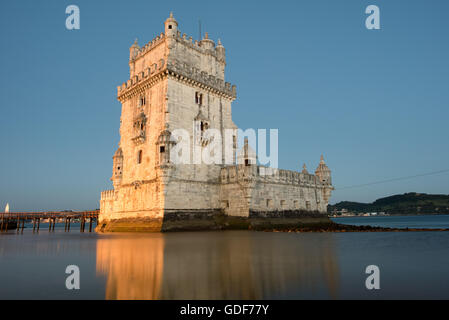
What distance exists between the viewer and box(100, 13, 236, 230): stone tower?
87.9ft

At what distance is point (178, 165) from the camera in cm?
2741

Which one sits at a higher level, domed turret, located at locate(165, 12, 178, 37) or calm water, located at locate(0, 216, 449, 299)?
domed turret, located at locate(165, 12, 178, 37)

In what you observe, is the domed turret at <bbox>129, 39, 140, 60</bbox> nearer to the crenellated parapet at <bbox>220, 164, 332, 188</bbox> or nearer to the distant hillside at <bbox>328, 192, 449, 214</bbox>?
the crenellated parapet at <bbox>220, 164, 332, 188</bbox>

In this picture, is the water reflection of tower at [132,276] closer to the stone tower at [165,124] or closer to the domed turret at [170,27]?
the stone tower at [165,124]

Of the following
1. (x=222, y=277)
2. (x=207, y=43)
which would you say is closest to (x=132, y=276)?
(x=222, y=277)

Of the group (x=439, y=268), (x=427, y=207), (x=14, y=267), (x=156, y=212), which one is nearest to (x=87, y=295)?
(x=14, y=267)

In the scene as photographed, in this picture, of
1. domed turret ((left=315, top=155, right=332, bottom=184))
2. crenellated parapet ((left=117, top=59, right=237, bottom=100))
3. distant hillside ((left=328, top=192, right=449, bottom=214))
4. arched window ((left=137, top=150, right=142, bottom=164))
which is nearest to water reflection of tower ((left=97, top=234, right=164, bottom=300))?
arched window ((left=137, top=150, right=142, bottom=164))

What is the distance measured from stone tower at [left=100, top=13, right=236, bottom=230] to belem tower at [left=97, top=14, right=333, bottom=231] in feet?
0.31

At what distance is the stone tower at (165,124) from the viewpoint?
26.8 m

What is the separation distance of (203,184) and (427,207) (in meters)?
171

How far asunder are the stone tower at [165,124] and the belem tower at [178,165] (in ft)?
0.31

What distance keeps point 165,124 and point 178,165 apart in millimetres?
3977

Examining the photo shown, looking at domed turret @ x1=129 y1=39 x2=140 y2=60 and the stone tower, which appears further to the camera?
domed turret @ x1=129 y1=39 x2=140 y2=60

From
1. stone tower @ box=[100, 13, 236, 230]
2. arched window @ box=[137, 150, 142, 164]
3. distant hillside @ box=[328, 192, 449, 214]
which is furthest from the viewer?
distant hillside @ box=[328, 192, 449, 214]
